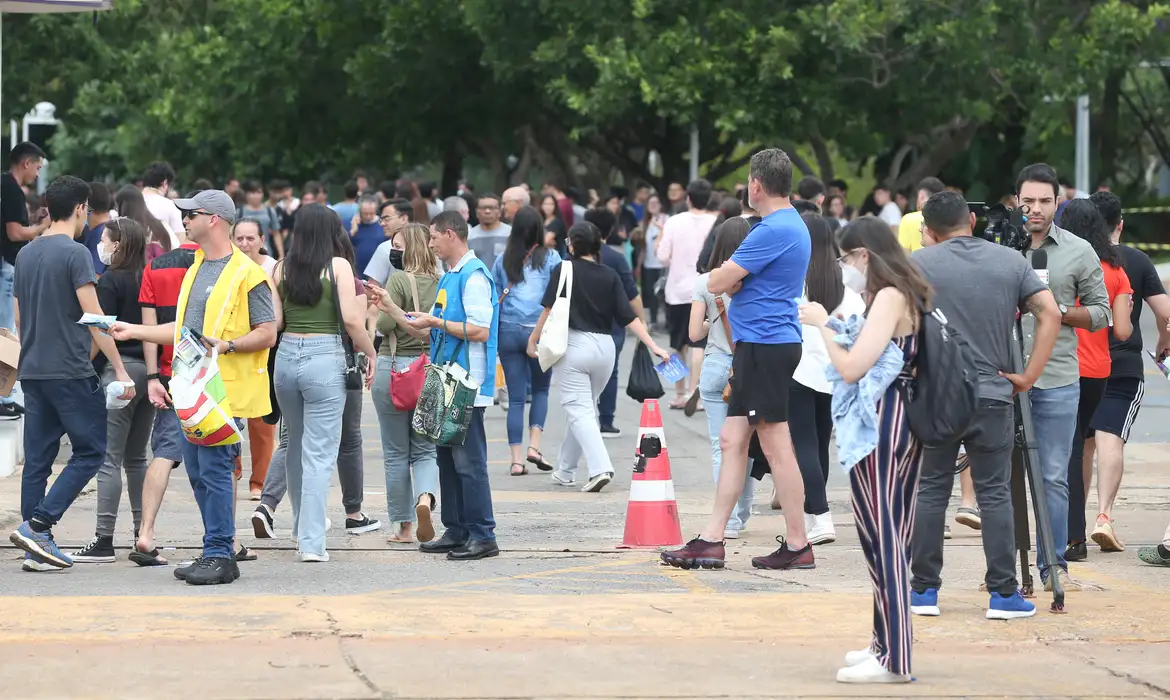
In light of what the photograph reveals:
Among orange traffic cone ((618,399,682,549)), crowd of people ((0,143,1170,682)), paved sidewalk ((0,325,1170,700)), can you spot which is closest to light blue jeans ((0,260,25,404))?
crowd of people ((0,143,1170,682))

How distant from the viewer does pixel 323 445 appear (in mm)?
8906

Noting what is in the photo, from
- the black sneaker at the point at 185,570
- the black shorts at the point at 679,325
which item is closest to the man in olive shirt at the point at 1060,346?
the black sneaker at the point at 185,570

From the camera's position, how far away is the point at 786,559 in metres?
8.85

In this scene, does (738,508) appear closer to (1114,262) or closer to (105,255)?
(1114,262)

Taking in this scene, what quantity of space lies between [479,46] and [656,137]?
15.1 ft

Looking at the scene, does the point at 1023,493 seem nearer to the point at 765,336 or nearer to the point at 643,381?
the point at 765,336

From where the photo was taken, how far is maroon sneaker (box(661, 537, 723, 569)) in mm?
8820

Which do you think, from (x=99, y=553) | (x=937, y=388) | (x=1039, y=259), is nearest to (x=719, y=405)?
(x=1039, y=259)

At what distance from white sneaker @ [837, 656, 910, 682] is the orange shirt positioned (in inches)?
118

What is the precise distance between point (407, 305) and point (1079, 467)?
3.65m

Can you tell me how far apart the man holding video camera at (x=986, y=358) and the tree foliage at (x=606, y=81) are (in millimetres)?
18233

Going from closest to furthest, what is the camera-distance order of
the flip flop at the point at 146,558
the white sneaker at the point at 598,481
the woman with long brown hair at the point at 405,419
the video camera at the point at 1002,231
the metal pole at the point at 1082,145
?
the video camera at the point at 1002,231, the flip flop at the point at 146,558, the woman with long brown hair at the point at 405,419, the white sneaker at the point at 598,481, the metal pole at the point at 1082,145

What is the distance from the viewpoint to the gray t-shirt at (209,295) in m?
8.40

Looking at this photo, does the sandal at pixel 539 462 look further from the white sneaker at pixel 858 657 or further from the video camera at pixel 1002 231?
the white sneaker at pixel 858 657
